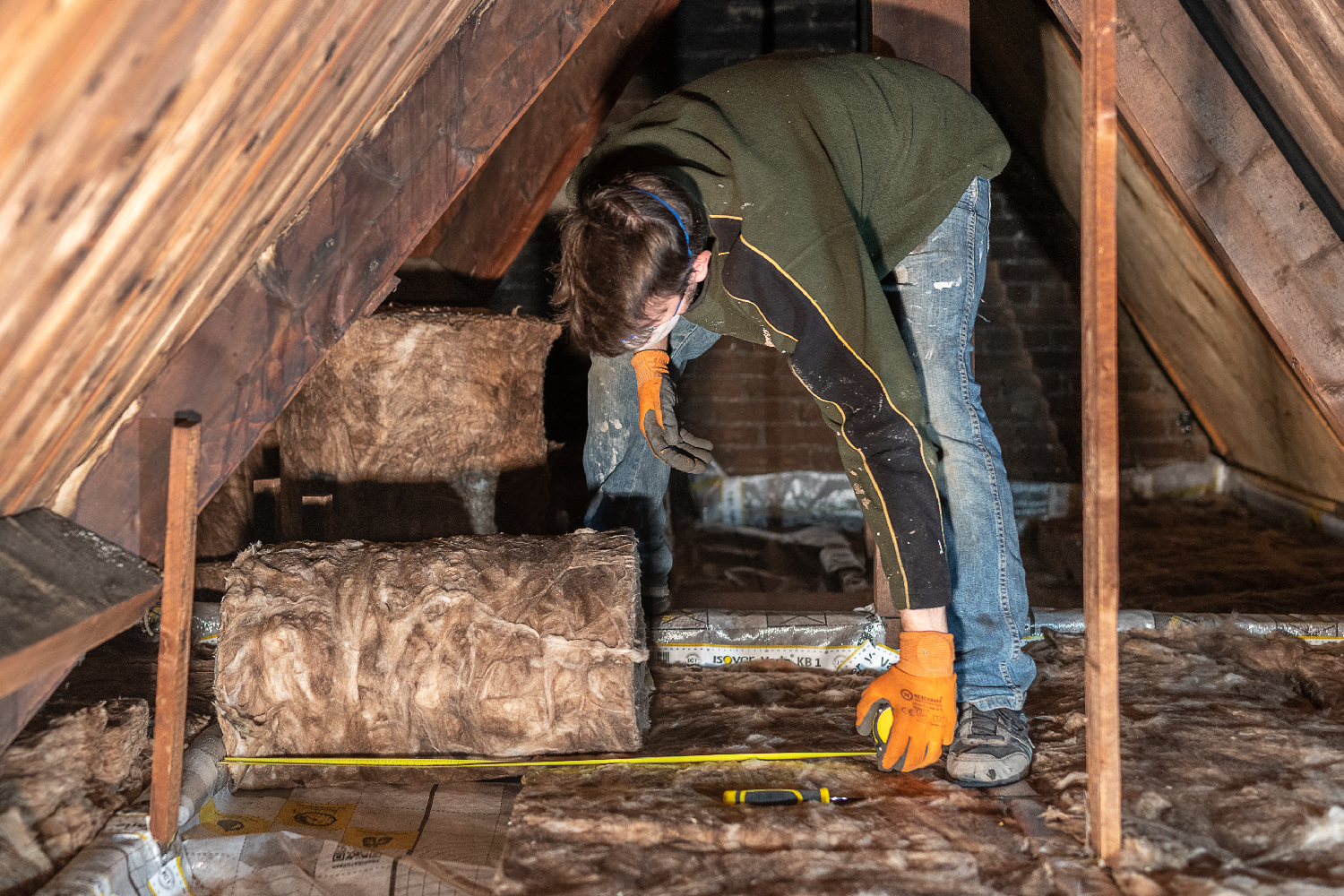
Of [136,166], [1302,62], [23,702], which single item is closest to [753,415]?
[1302,62]

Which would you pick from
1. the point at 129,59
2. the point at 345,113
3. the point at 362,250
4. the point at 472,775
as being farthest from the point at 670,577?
the point at 129,59

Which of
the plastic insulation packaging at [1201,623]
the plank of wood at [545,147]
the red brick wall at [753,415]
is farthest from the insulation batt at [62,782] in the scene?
the red brick wall at [753,415]

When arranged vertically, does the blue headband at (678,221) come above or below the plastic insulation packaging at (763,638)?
above

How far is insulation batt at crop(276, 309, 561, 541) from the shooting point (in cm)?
220

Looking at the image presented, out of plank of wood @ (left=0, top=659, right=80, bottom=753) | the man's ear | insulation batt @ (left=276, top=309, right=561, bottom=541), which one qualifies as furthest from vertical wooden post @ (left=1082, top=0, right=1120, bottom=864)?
insulation batt @ (left=276, top=309, right=561, bottom=541)

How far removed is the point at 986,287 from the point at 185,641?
11.3 feet

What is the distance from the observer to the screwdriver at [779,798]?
55.9 inches

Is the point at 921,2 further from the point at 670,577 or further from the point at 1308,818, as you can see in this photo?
the point at 670,577

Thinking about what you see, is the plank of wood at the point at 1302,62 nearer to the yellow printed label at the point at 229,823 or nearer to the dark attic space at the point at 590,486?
the dark attic space at the point at 590,486

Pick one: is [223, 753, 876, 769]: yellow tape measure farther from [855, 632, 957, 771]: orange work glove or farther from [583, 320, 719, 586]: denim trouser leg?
[583, 320, 719, 586]: denim trouser leg

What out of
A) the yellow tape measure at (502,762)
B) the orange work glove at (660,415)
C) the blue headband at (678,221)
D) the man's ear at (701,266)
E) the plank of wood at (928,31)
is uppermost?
the plank of wood at (928,31)

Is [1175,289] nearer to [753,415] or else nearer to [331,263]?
[753,415]

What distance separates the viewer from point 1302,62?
164cm

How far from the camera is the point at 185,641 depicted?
1.32m
